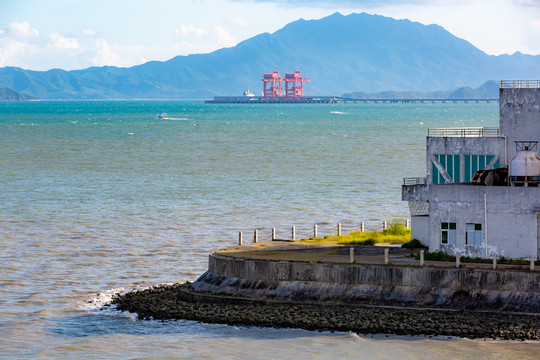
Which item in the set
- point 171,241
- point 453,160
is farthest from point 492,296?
point 171,241

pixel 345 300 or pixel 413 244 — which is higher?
pixel 413 244

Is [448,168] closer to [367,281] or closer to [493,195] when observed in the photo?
[493,195]

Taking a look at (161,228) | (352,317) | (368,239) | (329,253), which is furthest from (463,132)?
(161,228)

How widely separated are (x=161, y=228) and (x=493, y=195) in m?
31.6

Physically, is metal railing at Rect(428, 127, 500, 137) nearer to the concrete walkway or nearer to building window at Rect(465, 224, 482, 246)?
the concrete walkway

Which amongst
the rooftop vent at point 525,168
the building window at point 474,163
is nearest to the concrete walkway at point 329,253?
the rooftop vent at point 525,168

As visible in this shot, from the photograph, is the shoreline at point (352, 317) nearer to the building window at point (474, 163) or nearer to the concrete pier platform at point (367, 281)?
the concrete pier platform at point (367, 281)

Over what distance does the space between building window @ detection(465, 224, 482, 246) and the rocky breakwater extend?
270cm

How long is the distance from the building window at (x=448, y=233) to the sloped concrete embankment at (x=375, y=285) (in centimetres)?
271

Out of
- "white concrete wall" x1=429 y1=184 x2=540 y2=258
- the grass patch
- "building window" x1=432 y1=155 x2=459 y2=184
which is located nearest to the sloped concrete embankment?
"white concrete wall" x1=429 y1=184 x2=540 y2=258

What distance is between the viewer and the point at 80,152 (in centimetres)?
15288

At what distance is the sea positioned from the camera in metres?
39.6

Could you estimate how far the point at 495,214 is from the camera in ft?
142

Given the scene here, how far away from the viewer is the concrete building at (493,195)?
43.0 m
